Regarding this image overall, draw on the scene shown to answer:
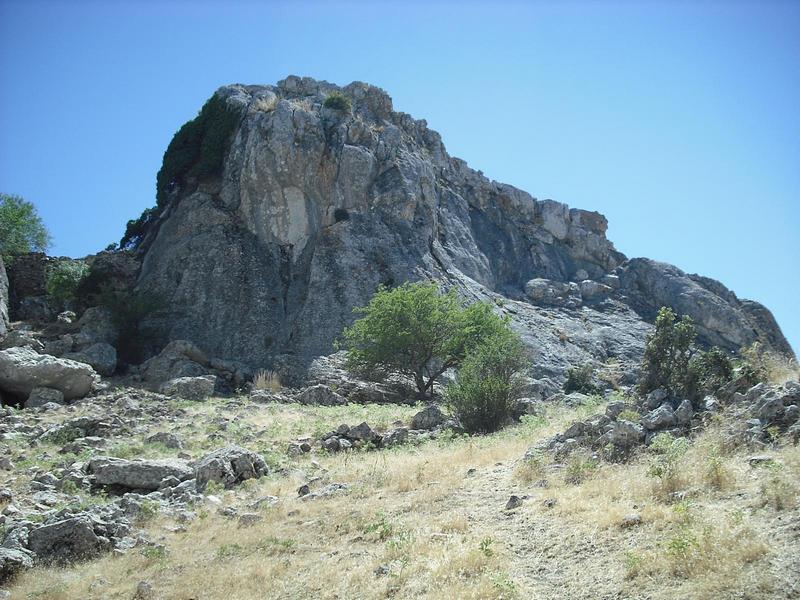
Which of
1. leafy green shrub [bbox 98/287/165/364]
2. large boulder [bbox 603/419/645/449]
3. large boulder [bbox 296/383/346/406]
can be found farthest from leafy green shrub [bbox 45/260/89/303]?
large boulder [bbox 603/419/645/449]

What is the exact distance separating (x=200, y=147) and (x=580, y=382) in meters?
24.6

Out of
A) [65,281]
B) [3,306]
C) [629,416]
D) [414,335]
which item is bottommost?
[629,416]

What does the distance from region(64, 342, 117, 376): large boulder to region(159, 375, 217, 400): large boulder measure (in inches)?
172

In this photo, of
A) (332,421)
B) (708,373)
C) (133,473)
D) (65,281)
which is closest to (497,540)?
(708,373)

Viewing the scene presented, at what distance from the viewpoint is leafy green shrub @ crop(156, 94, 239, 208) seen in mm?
38156

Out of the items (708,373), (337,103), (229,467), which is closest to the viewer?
(708,373)

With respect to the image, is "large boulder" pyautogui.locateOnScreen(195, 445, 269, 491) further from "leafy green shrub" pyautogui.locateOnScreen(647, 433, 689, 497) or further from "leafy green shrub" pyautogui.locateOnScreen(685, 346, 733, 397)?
"leafy green shrub" pyautogui.locateOnScreen(685, 346, 733, 397)

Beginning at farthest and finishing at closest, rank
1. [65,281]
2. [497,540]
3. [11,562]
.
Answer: [65,281], [11,562], [497,540]

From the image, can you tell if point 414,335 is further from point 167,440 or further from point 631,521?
point 631,521

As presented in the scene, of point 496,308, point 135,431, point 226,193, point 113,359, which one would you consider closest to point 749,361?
point 135,431

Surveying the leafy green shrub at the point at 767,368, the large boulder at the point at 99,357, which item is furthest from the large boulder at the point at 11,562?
the large boulder at the point at 99,357

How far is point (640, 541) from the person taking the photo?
22.8 feet

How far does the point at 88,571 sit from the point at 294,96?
3576cm

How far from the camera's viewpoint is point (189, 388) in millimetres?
22859
